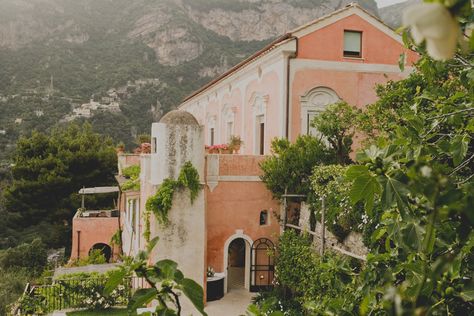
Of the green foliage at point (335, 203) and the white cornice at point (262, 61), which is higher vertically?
the white cornice at point (262, 61)

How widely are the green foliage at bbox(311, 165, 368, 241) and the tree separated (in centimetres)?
2376

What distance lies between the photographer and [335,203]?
10.1 metres

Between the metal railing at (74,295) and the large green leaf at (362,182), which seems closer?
the large green leaf at (362,182)

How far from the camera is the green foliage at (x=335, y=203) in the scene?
9.46 meters

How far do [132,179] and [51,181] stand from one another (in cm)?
1529

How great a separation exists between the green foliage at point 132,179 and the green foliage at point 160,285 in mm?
15309

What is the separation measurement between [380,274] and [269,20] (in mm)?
119972

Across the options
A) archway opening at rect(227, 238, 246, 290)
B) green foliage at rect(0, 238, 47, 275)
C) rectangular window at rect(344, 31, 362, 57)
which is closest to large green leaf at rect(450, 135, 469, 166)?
rectangular window at rect(344, 31, 362, 57)

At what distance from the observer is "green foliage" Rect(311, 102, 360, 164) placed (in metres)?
12.9

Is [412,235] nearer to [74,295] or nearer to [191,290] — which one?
[191,290]

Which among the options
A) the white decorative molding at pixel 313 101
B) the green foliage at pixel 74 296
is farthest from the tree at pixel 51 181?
the white decorative molding at pixel 313 101

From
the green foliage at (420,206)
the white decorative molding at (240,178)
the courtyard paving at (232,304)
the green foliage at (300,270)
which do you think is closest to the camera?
the green foliage at (420,206)

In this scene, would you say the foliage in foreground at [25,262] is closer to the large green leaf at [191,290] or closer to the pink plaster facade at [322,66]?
the pink plaster facade at [322,66]

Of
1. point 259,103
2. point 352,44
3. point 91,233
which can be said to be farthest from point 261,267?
point 91,233
